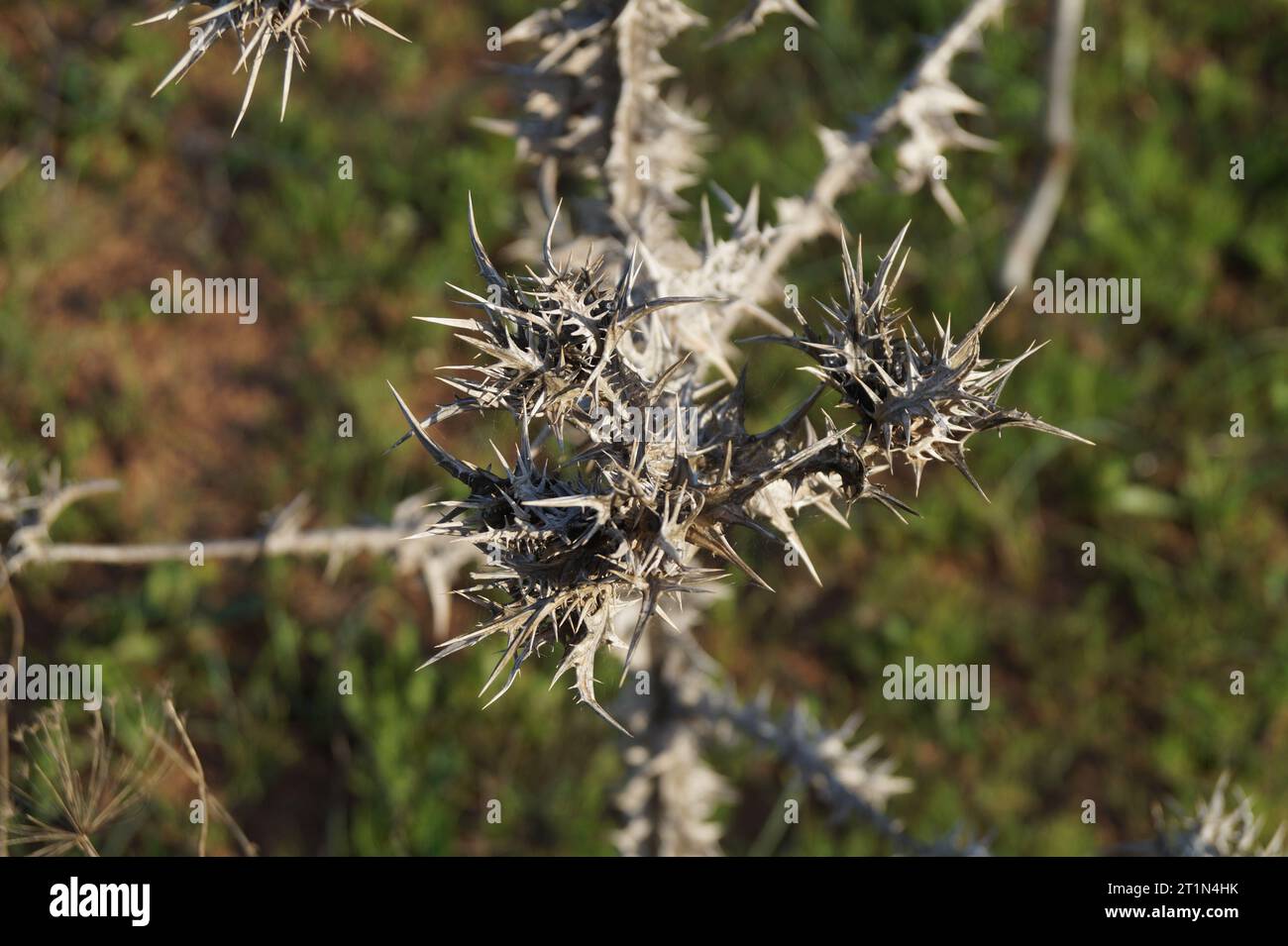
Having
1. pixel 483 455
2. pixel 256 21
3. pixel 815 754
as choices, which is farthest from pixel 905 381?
pixel 483 455

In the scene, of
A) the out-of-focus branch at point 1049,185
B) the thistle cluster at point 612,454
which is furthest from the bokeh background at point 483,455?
the thistle cluster at point 612,454

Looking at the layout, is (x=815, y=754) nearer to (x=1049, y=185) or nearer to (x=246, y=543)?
(x=246, y=543)

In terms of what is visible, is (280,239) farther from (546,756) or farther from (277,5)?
(277,5)

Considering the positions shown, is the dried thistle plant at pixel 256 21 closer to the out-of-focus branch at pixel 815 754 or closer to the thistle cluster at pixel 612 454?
the thistle cluster at pixel 612 454

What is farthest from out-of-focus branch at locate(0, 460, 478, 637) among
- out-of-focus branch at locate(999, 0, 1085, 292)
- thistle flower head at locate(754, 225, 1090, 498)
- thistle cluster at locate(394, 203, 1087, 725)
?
out-of-focus branch at locate(999, 0, 1085, 292)
